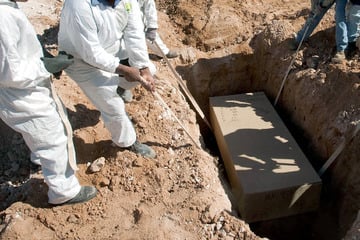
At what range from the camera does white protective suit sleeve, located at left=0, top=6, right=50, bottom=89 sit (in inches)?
116

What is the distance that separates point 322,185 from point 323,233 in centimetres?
54

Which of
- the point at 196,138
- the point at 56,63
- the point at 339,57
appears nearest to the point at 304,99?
the point at 339,57

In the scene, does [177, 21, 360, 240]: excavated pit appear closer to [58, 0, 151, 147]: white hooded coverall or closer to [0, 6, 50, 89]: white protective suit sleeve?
[58, 0, 151, 147]: white hooded coverall

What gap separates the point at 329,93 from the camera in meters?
5.12

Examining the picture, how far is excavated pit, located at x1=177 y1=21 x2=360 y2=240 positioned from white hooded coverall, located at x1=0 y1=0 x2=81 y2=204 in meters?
2.48

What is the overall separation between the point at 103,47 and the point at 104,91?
0.40 meters

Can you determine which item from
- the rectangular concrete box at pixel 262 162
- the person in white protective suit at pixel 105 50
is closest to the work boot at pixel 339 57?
the rectangular concrete box at pixel 262 162

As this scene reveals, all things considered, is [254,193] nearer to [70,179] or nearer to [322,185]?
[322,185]

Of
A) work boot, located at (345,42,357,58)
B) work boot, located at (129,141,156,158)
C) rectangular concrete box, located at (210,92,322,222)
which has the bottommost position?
rectangular concrete box, located at (210,92,322,222)

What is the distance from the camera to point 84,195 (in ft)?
12.9

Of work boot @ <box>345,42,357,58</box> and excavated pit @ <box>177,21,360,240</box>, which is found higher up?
work boot @ <box>345,42,357,58</box>

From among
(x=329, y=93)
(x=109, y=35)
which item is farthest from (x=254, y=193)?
(x=109, y=35)

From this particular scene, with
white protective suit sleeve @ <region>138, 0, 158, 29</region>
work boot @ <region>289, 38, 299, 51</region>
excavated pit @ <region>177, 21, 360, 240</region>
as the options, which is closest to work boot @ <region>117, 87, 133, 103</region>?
white protective suit sleeve @ <region>138, 0, 158, 29</region>

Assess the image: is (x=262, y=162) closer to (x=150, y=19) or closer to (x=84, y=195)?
(x=84, y=195)
